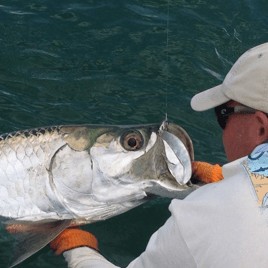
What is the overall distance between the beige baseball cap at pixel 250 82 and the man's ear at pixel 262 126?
3cm

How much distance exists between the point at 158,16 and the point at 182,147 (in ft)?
13.4

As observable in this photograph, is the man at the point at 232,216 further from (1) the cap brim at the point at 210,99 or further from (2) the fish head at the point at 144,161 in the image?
(2) the fish head at the point at 144,161

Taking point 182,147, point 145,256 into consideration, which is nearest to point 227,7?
point 182,147

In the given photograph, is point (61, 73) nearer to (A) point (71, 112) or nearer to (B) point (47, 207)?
(A) point (71, 112)

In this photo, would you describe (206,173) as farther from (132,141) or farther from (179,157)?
(132,141)

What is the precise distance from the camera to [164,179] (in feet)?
9.18

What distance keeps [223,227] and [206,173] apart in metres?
1.48

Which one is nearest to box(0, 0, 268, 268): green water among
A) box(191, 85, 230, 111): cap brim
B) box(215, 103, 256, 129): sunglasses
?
box(191, 85, 230, 111): cap brim

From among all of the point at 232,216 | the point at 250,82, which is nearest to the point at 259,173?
the point at 232,216

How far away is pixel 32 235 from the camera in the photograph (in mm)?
2902

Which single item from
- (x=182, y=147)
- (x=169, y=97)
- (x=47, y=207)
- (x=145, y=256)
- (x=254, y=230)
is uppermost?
(x=254, y=230)

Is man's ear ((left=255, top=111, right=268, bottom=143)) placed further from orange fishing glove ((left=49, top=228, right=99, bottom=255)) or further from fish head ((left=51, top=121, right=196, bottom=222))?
orange fishing glove ((left=49, top=228, right=99, bottom=255))

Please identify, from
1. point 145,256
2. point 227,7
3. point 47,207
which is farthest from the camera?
point 227,7

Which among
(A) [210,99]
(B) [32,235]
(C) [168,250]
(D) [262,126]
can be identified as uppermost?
(D) [262,126]
